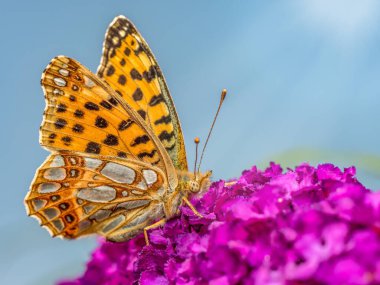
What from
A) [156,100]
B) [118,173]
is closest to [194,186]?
[118,173]

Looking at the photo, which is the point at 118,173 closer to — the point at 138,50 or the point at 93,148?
the point at 93,148

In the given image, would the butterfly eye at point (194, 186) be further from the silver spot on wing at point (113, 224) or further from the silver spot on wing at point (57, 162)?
the silver spot on wing at point (57, 162)

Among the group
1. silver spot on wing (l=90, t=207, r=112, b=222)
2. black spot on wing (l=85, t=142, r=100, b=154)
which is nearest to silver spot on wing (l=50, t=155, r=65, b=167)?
Answer: black spot on wing (l=85, t=142, r=100, b=154)

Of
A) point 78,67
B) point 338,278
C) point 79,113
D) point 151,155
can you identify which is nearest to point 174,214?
point 151,155

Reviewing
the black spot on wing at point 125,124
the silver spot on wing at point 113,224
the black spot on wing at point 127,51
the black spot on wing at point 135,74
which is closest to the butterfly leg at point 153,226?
the silver spot on wing at point 113,224

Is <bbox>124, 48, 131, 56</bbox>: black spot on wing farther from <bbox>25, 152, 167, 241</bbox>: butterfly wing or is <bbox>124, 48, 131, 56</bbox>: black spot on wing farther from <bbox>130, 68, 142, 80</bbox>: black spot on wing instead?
<bbox>25, 152, 167, 241</bbox>: butterfly wing

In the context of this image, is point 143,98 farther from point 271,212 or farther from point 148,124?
point 271,212
